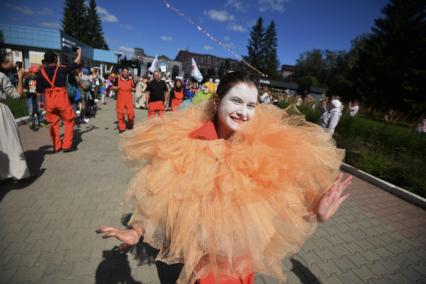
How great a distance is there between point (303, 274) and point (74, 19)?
7974cm

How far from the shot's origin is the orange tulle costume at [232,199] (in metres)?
1.43

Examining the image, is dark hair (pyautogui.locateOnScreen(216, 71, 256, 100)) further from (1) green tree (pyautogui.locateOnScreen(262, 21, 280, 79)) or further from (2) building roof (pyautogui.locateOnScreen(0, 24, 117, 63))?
(1) green tree (pyautogui.locateOnScreen(262, 21, 280, 79))

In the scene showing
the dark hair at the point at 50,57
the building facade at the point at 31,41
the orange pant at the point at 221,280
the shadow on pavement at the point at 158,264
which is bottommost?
the shadow on pavement at the point at 158,264

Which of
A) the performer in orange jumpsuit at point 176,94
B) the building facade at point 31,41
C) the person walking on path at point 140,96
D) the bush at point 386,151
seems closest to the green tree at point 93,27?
the building facade at point 31,41

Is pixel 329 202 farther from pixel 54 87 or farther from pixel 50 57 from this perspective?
pixel 50 57

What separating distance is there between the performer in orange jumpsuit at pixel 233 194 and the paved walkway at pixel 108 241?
5.27ft

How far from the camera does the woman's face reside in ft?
5.84

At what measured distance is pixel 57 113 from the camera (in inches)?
231

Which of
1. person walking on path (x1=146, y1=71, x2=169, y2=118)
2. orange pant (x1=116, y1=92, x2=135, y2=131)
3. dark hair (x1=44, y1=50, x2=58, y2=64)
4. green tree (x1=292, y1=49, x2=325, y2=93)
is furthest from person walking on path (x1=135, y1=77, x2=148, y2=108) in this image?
green tree (x1=292, y1=49, x2=325, y2=93)

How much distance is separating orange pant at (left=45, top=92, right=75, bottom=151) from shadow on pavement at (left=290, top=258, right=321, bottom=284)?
5.66 meters

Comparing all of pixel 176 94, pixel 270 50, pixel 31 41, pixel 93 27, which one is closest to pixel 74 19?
pixel 93 27

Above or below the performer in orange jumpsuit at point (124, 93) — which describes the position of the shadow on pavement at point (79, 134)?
below

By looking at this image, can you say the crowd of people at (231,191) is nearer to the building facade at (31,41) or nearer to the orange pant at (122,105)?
the orange pant at (122,105)

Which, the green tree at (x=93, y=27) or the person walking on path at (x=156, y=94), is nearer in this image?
the person walking on path at (x=156, y=94)
